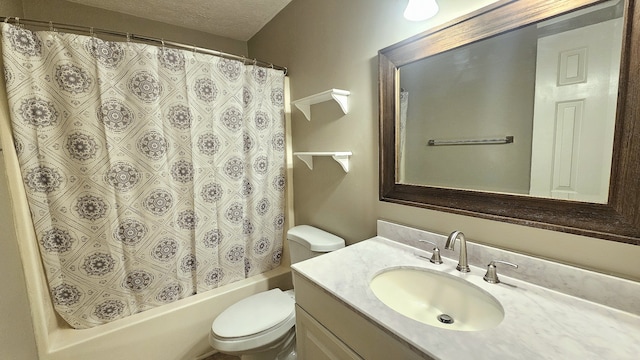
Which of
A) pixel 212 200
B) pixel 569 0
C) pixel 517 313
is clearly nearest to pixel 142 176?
pixel 212 200

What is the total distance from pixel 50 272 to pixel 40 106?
32.6 inches

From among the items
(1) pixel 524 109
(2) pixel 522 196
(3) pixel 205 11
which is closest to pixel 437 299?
(2) pixel 522 196

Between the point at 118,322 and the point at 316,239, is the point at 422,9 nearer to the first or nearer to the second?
Result: the point at 316,239

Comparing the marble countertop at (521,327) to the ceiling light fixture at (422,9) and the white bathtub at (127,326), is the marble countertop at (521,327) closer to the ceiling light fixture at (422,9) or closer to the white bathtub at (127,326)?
the ceiling light fixture at (422,9)

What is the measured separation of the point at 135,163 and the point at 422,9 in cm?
161

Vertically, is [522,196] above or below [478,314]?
above

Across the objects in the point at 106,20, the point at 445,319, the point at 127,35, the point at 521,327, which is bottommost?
the point at 445,319

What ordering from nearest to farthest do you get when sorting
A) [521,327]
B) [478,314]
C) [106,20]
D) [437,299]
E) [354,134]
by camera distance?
[521,327] < [478,314] < [437,299] < [354,134] < [106,20]

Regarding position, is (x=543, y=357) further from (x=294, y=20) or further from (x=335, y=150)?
(x=294, y=20)

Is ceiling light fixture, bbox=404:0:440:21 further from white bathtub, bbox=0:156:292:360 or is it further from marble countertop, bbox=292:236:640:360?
white bathtub, bbox=0:156:292:360

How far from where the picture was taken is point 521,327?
67cm

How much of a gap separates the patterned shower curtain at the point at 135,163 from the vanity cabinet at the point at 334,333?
947 mm

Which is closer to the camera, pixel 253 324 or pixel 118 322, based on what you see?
pixel 253 324

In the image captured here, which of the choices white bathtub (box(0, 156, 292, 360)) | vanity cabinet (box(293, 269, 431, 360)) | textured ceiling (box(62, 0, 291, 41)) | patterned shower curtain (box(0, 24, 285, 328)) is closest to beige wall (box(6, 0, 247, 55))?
textured ceiling (box(62, 0, 291, 41))
